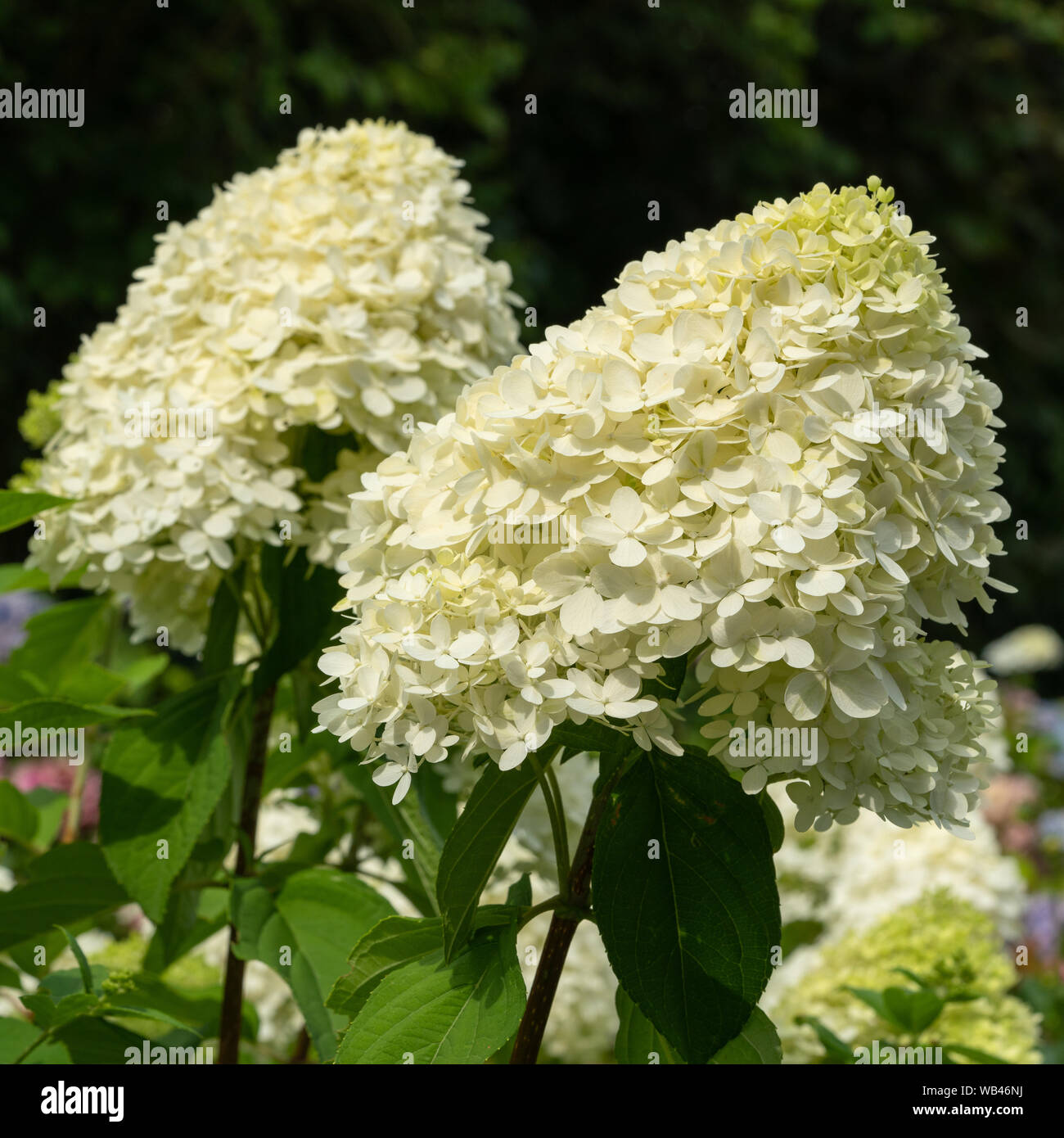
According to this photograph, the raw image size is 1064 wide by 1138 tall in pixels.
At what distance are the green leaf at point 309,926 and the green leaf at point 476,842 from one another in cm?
32

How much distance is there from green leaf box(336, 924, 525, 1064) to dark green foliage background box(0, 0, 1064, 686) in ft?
13.4

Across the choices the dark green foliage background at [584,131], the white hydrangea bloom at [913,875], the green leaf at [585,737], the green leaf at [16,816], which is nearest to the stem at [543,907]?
the green leaf at [585,737]

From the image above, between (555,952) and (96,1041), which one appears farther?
(96,1041)

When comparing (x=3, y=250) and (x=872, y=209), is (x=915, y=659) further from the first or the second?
(x=3, y=250)

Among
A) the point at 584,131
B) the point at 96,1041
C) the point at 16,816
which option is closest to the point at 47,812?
the point at 16,816

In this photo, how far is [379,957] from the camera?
42.4 inches

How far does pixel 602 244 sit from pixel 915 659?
244 inches

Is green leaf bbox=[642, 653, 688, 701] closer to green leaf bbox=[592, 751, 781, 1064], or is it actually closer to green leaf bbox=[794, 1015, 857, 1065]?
green leaf bbox=[592, 751, 781, 1064]

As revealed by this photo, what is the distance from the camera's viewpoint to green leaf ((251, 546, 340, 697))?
1371mm

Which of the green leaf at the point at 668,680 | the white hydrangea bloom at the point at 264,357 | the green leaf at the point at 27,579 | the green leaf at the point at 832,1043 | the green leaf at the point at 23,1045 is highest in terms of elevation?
the white hydrangea bloom at the point at 264,357

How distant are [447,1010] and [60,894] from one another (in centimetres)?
62

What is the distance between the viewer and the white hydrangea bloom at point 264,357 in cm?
136

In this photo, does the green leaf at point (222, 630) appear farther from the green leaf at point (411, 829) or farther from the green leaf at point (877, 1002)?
the green leaf at point (877, 1002)

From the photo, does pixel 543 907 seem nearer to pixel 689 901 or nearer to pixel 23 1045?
pixel 689 901
